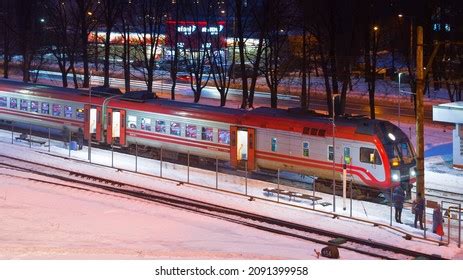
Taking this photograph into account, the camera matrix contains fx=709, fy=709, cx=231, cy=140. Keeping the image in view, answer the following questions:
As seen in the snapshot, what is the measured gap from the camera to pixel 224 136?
29.4 metres

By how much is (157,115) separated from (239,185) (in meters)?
6.83

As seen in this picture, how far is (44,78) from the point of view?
2859 inches

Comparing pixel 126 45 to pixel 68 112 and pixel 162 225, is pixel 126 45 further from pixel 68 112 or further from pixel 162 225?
pixel 162 225

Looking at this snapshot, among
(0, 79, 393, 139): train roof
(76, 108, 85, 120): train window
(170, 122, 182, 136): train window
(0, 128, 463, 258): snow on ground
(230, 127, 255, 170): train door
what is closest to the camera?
(0, 128, 463, 258): snow on ground

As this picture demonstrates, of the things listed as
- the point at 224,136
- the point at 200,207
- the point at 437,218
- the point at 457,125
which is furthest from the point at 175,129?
the point at 437,218

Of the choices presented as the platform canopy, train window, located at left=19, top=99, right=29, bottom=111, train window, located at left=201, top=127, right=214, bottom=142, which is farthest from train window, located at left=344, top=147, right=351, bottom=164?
train window, located at left=19, top=99, right=29, bottom=111

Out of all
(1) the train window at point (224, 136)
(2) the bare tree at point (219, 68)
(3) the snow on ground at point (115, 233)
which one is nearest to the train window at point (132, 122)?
(1) the train window at point (224, 136)

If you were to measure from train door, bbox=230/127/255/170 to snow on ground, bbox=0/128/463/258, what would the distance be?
1044mm

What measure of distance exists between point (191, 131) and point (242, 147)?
2.86m

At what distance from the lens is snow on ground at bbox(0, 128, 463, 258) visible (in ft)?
52.5

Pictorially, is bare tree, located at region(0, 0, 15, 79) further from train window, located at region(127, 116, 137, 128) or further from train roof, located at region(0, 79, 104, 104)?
train window, located at region(127, 116, 137, 128)

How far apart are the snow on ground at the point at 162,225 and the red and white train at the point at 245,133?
1.24 metres

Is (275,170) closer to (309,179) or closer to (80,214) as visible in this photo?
(309,179)
